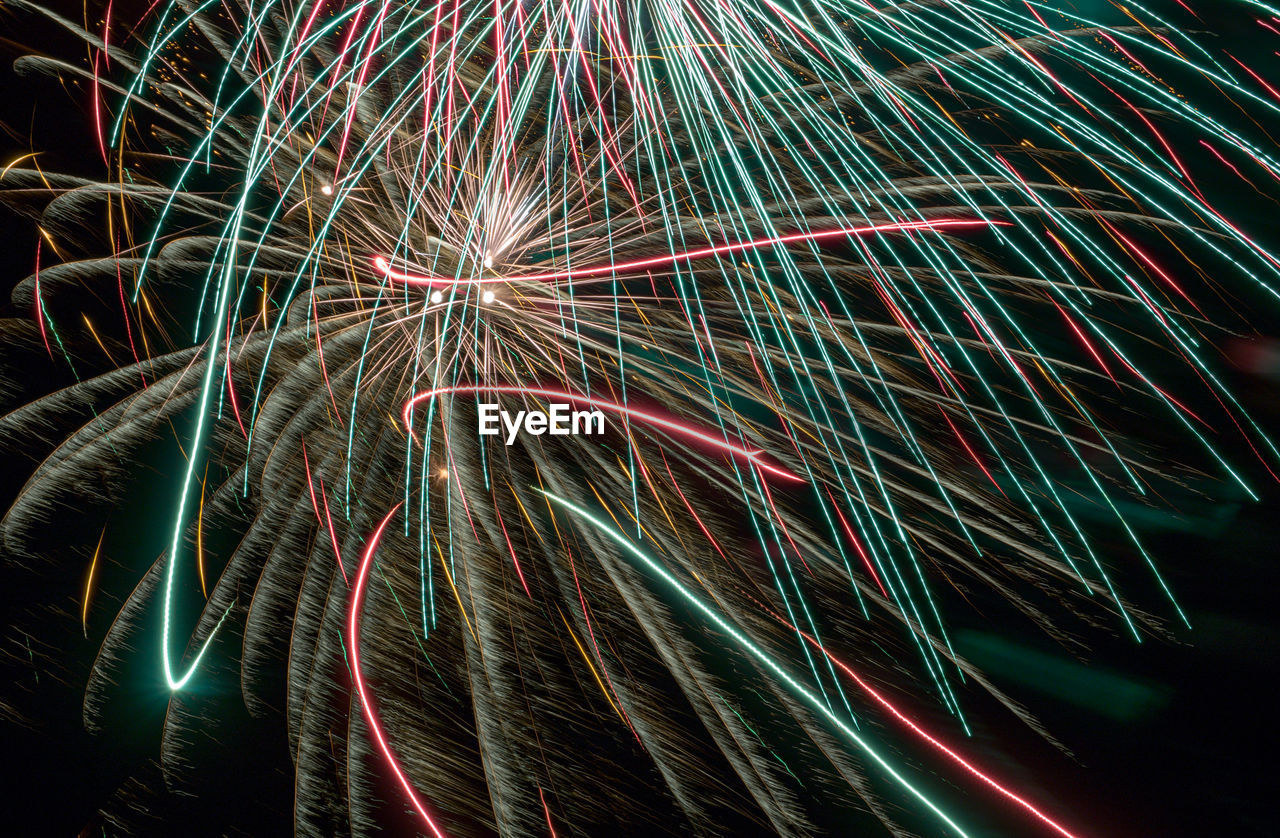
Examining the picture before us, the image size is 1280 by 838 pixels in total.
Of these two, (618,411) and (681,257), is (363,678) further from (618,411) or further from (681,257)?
(681,257)

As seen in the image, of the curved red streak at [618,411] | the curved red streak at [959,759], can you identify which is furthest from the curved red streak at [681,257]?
the curved red streak at [959,759]

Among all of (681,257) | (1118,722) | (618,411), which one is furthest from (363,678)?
(1118,722)

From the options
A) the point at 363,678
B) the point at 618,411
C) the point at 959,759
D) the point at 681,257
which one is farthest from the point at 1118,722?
the point at 363,678

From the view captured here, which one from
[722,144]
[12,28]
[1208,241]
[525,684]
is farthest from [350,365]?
[1208,241]

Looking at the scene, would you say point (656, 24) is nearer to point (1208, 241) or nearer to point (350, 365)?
point (350, 365)

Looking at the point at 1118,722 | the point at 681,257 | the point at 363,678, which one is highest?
the point at 681,257

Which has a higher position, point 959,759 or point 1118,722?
point 1118,722

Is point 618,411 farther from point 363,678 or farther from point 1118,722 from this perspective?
point 1118,722

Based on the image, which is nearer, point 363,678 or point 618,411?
point 363,678
